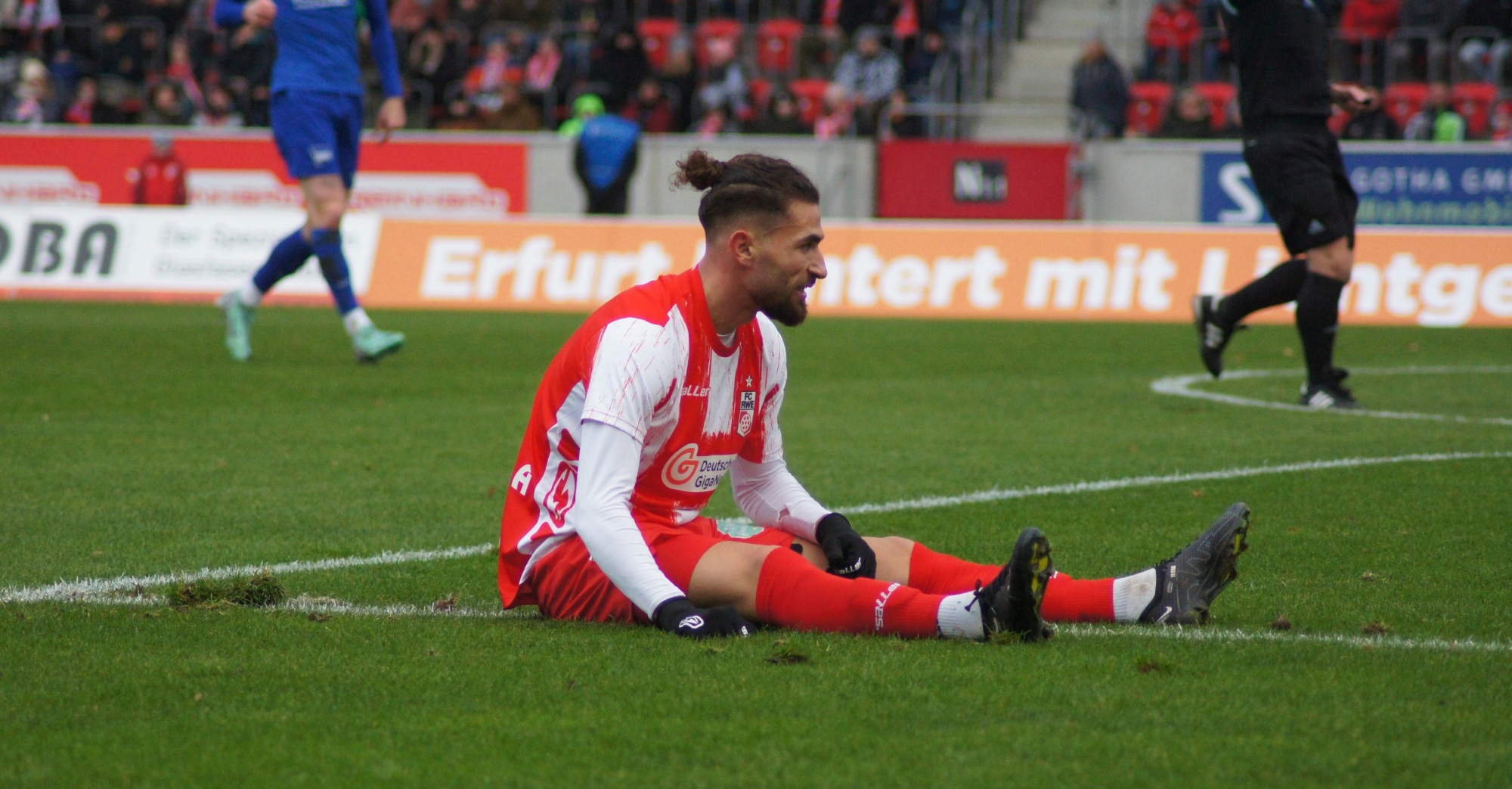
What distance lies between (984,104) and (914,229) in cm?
926

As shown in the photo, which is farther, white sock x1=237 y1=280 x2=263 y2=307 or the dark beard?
white sock x1=237 y1=280 x2=263 y2=307

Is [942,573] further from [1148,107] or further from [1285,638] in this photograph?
[1148,107]

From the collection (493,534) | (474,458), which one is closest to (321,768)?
(493,534)

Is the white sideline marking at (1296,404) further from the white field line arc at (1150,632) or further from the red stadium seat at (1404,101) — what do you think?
the red stadium seat at (1404,101)

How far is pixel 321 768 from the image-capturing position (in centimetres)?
292

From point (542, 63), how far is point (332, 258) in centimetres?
1491

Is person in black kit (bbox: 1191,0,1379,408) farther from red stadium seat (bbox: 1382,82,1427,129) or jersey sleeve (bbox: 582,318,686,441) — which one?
red stadium seat (bbox: 1382,82,1427,129)

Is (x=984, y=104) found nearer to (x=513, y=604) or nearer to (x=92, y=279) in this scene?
(x=92, y=279)

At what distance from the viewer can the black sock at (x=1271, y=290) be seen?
8945 millimetres

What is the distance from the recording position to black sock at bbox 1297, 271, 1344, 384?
8680mm

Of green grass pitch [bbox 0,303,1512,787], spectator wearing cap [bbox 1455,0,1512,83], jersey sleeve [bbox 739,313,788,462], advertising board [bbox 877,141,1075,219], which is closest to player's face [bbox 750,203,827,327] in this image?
jersey sleeve [bbox 739,313,788,462]

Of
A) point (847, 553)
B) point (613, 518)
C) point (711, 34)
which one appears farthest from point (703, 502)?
point (711, 34)

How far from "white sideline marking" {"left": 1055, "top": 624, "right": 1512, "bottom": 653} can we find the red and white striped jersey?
35.7 inches

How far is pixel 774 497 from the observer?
175 inches
